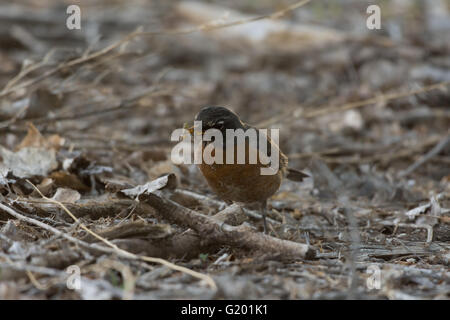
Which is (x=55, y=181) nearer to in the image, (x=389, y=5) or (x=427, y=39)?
(x=427, y=39)

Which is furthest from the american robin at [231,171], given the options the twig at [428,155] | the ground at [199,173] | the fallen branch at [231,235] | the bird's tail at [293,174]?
the twig at [428,155]

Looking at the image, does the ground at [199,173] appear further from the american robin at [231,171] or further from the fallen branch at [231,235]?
the american robin at [231,171]

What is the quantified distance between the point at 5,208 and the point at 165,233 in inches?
41.6

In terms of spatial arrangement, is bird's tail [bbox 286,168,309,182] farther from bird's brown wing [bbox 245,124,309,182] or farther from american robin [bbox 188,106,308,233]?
american robin [bbox 188,106,308,233]

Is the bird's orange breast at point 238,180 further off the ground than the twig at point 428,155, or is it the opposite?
the twig at point 428,155

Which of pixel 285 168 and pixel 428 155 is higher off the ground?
pixel 428 155

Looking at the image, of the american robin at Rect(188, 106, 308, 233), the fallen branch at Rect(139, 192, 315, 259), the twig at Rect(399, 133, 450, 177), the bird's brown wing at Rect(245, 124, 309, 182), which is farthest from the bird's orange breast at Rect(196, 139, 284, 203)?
the twig at Rect(399, 133, 450, 177)

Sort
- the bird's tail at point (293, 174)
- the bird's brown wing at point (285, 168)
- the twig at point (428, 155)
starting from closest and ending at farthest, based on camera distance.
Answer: the bird's brown wing at point (285, 168) → the bird's tail at point (293, 174) → the twig at point (428, 155)

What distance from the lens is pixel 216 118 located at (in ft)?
13.0

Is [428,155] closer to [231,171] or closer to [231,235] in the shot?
[231,171]

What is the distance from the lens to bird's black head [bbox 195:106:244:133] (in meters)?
3.93

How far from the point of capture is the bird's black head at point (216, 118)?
3934 millimetres

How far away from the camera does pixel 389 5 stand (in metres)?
10.2

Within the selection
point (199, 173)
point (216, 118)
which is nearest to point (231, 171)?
point (216, 118)
